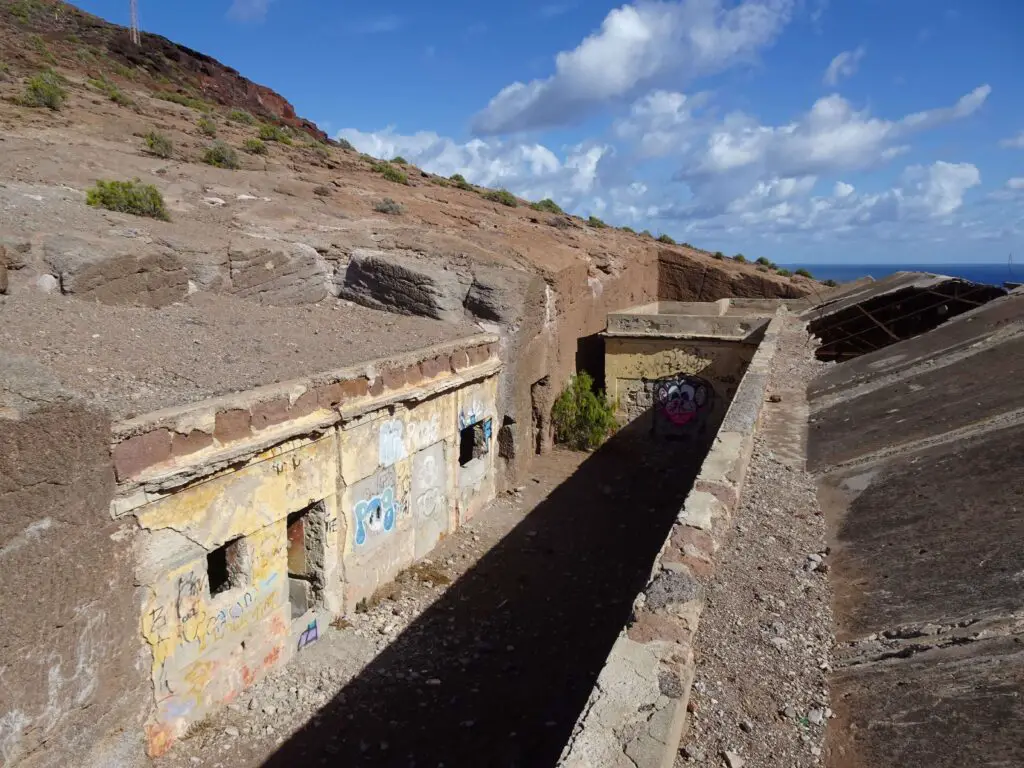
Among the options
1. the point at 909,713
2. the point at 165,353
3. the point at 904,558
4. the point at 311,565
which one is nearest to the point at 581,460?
the point at 311,565

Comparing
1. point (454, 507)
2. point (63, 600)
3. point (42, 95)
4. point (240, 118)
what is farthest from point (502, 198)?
point (63, 600)

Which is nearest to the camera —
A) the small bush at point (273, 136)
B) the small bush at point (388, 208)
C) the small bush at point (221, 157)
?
the small bush at point (388, 208)

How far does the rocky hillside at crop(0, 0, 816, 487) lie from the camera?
1002cm

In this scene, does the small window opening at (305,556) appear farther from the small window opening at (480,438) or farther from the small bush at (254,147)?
the small bush at (254,147)

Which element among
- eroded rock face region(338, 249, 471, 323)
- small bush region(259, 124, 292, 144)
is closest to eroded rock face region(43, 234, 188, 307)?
eroded rock face region(338, 249, 471, 323)

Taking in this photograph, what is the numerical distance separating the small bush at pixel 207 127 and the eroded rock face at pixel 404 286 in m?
12.2

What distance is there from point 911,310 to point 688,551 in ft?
35.9

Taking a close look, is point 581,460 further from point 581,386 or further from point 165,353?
point 165,353

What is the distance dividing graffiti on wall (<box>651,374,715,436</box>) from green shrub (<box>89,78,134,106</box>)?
64.2 feet

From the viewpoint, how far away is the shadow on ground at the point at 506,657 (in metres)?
6.46

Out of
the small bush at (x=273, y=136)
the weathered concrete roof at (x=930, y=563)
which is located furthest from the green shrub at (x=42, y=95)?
the weathered concrete roof at (x=930, y=563)

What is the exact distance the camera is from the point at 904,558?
326 cm

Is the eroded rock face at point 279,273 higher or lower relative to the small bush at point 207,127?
lower

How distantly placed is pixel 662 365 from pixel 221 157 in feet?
42.1
